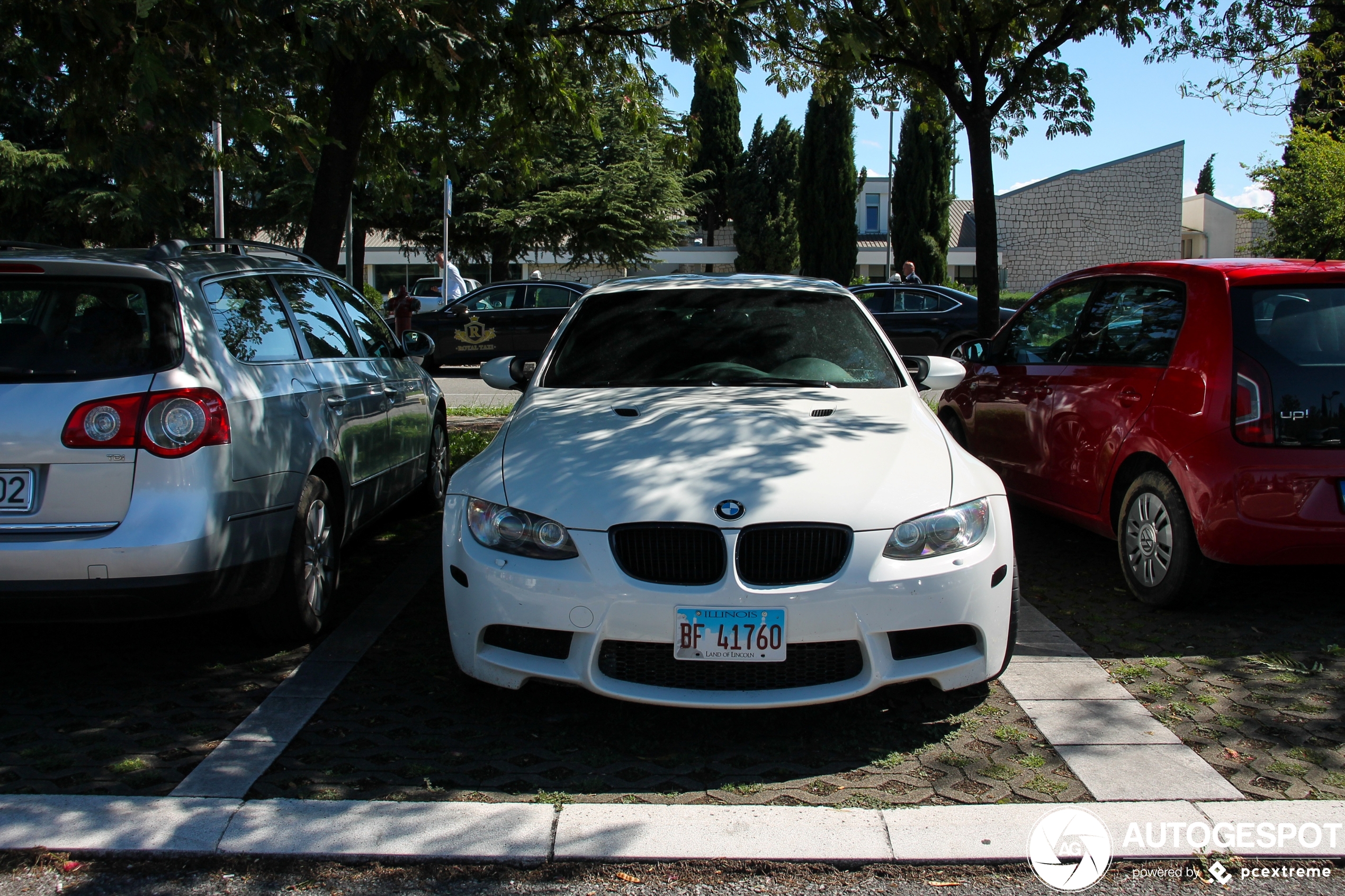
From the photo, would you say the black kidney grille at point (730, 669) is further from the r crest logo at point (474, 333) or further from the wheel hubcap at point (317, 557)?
the r crest logo at point (474, 333)

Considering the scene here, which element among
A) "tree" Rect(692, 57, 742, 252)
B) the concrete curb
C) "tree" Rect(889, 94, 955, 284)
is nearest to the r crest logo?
the concrete curb

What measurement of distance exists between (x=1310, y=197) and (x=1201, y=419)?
12.8 meters

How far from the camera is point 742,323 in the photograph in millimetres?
5344

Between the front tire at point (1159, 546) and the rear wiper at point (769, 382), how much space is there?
1.65 meters

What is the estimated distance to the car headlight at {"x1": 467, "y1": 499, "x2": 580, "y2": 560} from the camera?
145 inches

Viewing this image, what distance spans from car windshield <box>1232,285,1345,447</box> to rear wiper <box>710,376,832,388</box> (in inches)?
71.7

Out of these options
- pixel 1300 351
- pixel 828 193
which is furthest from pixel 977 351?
pixel 828 193

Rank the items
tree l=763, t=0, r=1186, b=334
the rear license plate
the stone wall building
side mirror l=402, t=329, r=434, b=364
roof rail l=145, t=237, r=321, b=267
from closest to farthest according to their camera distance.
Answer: the rear license plate → roof rail l=145, t=237, r=321, b=267 → side mirror l=402, t=329, r=434, b=364 → tree l=763, t=0, r=1186, b=334 → the stone wall building

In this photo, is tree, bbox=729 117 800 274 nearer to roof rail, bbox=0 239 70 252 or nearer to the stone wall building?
the stone wall building

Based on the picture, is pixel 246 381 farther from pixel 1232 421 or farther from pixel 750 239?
pixel 750 239

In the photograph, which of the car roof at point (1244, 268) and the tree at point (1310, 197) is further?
the tree at point (1310, 197)

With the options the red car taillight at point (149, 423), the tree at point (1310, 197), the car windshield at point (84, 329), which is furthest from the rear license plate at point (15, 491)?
the tree at point (1310, 197)

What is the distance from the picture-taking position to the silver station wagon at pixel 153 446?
151 inches

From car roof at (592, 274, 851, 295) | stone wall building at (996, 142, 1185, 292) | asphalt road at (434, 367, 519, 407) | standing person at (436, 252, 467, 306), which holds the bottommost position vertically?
asphalt road at (434, 367, 519, 407)
